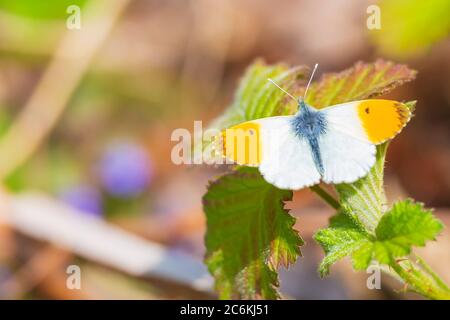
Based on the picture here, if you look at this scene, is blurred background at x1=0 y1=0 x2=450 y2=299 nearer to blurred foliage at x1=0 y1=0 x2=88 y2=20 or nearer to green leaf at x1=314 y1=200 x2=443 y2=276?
blurred foliage at x1=0 y1=0 x2=88 y2=20

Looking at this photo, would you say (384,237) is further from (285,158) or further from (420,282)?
(285,158)

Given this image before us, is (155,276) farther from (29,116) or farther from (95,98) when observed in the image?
(95,98)

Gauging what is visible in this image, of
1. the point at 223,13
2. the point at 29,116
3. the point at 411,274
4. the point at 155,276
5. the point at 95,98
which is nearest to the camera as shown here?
the point at 411,274

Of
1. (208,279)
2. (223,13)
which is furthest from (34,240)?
(223,13)

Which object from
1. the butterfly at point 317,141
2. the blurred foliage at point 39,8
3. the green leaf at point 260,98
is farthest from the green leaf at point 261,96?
Result: the blurred foliage at point 39,8

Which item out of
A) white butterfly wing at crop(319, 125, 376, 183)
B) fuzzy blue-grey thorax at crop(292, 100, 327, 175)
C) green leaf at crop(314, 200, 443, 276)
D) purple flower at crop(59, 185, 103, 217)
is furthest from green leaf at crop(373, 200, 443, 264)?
purple flower at crop(59, 185, 103, 217)

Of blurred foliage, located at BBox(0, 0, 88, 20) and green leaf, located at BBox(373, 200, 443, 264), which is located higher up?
blurred foliage, located at BBox(0, 0, 88, 20)

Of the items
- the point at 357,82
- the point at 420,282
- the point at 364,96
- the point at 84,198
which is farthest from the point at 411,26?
the point at 420,282
